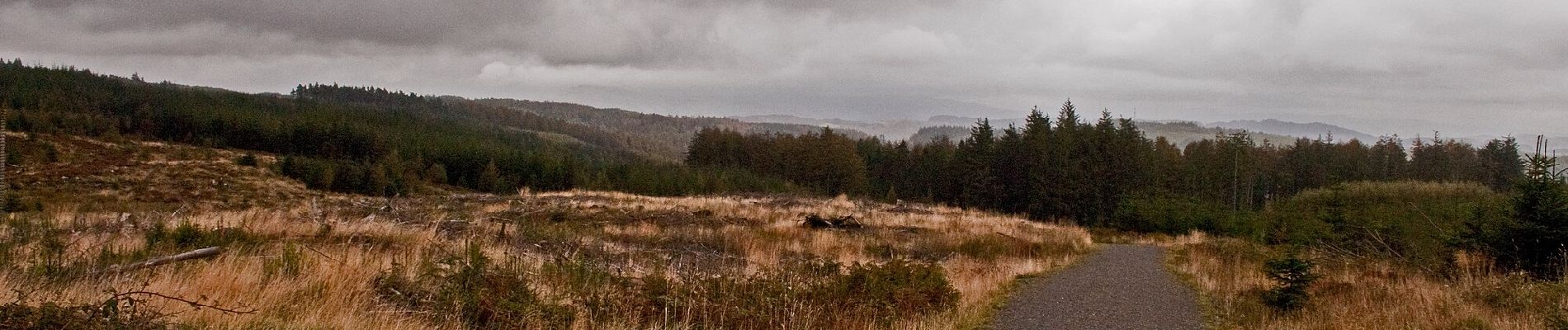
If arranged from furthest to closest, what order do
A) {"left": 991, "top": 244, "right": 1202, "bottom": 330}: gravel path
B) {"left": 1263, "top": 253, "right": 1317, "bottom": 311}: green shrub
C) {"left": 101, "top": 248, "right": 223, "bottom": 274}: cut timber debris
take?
{"left": 1263, "top": 253, "right": 1317, "bottom": 311}: green shrub, {"left": 991, "top": 244, "right": 1202, "bottom": 330}: gravel path, {"left": 101, "top": 248, "right": 223, "bottom": 274}: cut timber debris

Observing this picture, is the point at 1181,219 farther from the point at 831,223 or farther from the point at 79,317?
the point at 79,317

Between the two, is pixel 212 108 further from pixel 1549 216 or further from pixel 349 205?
pixel 1549 216

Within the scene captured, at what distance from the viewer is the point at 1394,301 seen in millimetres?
9188

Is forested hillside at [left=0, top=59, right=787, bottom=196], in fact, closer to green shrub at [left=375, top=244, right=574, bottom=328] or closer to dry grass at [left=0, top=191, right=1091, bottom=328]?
dry grass at [left=0, top=191, right=1091, bottom=328]

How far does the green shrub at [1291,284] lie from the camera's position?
9.44m

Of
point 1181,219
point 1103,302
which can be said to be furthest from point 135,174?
point 1103,302

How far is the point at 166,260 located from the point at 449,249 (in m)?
2.69

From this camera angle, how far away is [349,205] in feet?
63.7

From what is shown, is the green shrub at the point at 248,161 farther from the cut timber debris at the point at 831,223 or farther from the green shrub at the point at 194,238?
the green shrub at the point at 194,238

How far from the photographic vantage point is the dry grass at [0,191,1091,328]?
519 centimetres

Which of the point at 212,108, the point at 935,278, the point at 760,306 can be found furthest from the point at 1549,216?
the point at 212,108

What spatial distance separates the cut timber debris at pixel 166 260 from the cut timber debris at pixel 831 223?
52.2 ft

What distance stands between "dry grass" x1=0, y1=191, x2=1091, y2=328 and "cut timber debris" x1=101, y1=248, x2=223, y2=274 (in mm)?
68

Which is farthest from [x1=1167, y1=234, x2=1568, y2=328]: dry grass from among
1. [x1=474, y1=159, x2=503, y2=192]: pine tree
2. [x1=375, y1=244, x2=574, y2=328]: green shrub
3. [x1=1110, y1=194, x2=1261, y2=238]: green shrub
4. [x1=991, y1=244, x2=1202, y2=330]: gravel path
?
[x1=474, y1=159, x2=503, y2=192]: pine tree
